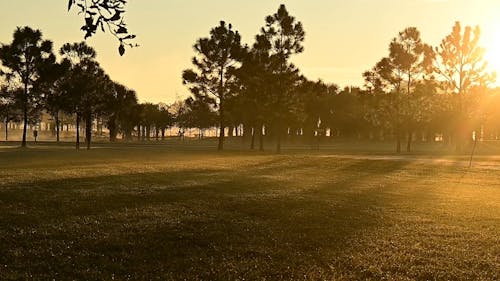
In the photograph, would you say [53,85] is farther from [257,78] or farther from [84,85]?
[257,78]

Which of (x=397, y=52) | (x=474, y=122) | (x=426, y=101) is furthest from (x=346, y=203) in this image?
(x=474, y=122)

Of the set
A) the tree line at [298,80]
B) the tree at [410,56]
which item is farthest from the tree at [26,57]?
the tree at [410,56]

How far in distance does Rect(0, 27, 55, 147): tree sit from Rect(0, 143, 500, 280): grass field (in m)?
48.5

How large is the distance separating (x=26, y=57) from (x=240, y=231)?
6348 cm

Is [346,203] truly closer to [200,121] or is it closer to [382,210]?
[382,210]

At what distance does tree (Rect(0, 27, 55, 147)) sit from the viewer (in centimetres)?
6681

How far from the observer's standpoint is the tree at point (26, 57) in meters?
66.8

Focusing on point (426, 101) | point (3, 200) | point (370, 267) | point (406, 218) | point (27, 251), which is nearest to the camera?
point (370, 267)

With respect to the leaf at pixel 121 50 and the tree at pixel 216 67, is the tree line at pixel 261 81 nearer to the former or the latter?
the tree at pixel 216 67

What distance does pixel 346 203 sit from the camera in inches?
731

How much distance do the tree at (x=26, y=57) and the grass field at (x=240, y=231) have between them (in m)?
48.5

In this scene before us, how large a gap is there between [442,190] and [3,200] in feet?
60.7

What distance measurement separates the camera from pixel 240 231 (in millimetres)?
13070

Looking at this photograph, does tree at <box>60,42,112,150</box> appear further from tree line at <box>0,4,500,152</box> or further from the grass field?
the grass field
